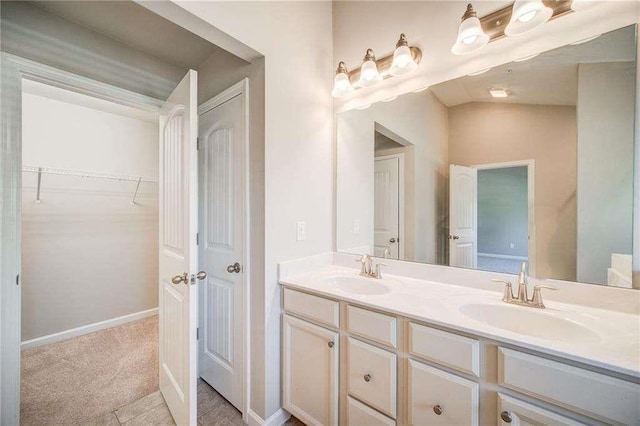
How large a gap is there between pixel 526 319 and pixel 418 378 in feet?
1.66

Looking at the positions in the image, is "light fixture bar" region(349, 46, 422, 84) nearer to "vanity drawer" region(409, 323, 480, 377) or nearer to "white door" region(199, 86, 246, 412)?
"white door" region(199, 86, 246, 412)

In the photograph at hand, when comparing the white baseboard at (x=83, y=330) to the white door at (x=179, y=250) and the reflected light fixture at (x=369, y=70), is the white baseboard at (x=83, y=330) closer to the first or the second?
the white door at (x=179, y=250)

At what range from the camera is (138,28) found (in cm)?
163

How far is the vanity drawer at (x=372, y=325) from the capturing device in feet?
3.49

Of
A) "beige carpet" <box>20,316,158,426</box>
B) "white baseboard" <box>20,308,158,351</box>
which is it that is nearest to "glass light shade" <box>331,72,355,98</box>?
"beige carpet" <box>20,316,158,426</box>

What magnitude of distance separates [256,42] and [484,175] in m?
1.43

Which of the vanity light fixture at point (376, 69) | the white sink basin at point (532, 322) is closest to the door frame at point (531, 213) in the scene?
the white sink basin at point (532, 322)

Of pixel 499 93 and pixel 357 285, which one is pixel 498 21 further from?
pixel 357 285

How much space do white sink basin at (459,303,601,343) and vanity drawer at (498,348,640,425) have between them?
22cm

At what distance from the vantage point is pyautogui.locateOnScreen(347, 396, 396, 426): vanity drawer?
1088 millimetres

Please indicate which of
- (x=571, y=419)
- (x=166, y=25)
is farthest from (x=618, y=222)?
(x=166, y=25)

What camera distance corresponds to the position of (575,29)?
1082 millimetres

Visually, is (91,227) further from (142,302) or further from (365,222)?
(365,222)

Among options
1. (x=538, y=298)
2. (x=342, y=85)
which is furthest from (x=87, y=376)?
(x=538, y=298)
